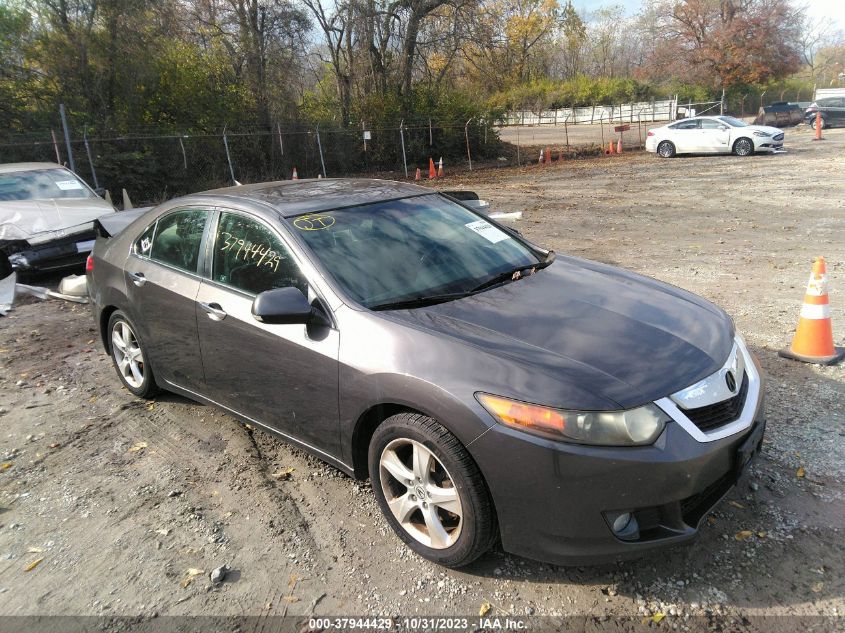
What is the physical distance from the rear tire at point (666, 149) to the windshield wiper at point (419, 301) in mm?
23374

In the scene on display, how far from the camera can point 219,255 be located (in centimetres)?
390

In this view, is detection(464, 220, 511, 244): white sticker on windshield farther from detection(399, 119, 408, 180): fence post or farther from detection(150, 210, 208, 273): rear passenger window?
detection(399, 119, 408, 180): fence post

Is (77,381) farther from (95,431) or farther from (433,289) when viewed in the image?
(433,289)

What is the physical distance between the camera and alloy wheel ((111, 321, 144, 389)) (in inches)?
187

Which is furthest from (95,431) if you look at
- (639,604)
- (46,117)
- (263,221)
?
(46,117)

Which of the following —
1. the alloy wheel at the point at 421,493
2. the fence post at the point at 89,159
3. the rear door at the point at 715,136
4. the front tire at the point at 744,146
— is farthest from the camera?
the rear door at the point at 715,136

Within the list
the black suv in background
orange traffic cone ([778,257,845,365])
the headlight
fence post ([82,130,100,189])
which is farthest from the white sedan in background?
the headlight

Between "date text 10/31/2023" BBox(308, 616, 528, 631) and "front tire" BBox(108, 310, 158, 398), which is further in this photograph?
"front tire" BBox(108, 310, 158, 398)

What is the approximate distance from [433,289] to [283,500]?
1.43m

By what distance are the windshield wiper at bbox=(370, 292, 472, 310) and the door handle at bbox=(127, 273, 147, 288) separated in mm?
2077

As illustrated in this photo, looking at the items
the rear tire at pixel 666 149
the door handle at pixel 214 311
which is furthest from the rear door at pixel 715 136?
the door handle at pixel 214 311

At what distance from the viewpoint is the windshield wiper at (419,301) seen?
3.18 m

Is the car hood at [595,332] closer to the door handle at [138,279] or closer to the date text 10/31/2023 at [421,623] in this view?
the date text 10/31/2023 at [421,623]

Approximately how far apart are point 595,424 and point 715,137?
23.9 metres
